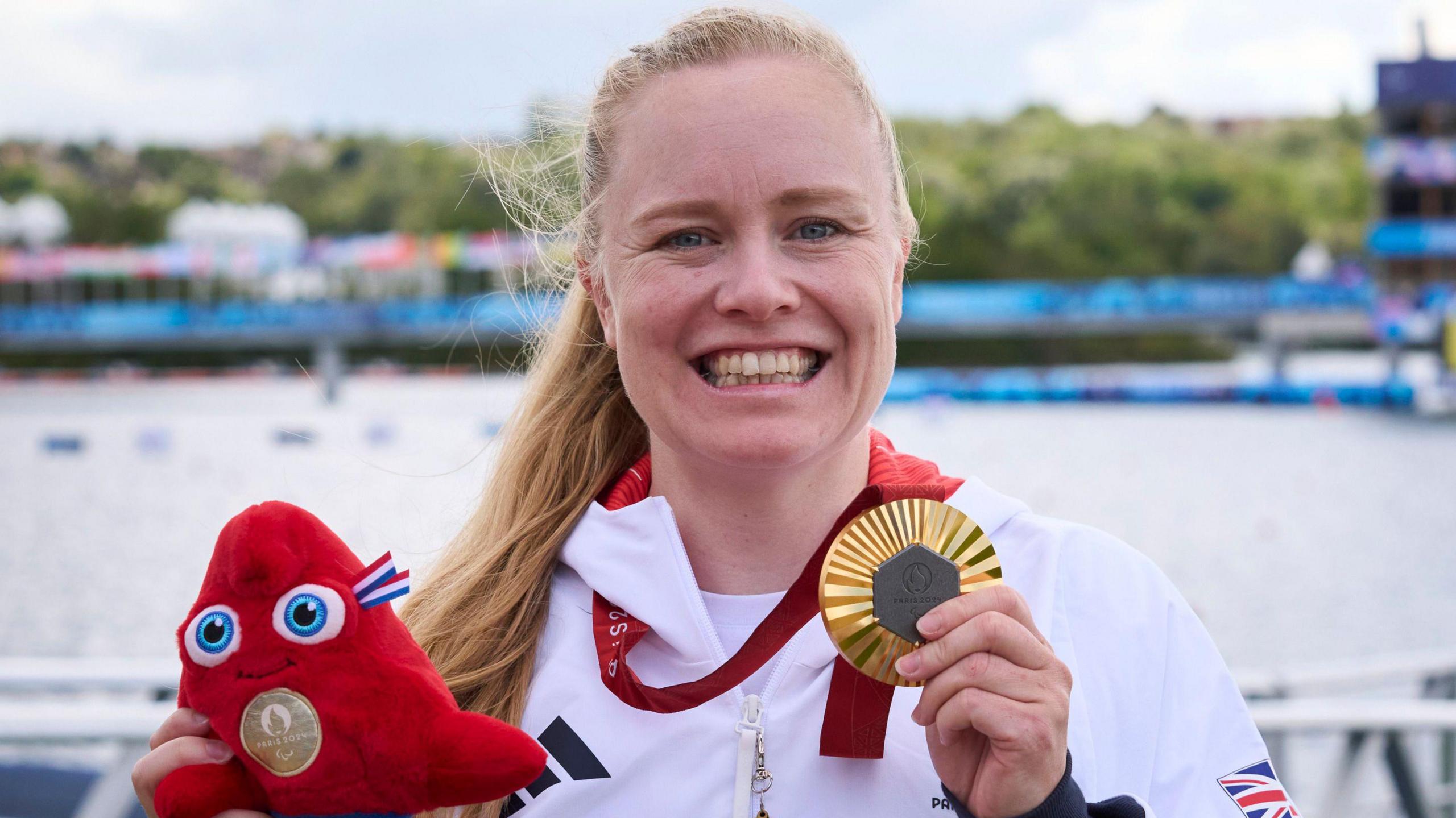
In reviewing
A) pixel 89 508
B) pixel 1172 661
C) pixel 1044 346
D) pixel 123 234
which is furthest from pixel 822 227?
pixel 123 234

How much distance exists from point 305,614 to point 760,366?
1.79 ft

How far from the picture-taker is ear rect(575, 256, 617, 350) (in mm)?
1677

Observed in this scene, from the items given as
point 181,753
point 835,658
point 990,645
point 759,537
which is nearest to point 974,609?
point 990,645

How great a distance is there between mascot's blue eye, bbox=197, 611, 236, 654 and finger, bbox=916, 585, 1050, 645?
664 millimetres

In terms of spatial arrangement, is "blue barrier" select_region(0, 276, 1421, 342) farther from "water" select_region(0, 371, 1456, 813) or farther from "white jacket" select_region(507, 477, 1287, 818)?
"white jacket" select_region(507, 477, 1287, 818)

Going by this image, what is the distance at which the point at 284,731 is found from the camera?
1.23m

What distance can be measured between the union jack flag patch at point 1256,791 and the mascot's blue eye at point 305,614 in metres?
1.00

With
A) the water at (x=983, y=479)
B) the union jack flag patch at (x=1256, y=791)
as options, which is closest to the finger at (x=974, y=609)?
the union jack flag patch at (x=1256, y=791)

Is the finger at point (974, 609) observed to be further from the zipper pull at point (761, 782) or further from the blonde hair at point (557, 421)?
the blonde hair at point (557, 421)

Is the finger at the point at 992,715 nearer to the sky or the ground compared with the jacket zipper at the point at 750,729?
nearer to the sky

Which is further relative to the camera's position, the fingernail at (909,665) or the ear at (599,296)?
the ear at (599,296)

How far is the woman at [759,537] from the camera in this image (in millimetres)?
1453

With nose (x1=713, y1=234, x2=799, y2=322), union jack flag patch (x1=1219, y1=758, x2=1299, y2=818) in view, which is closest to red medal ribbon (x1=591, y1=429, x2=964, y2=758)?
nose (x1=713, y1=234, x2=799, y2=322)

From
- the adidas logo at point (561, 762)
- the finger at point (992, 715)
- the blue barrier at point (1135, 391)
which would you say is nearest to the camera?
the finger at point (992, 715)
